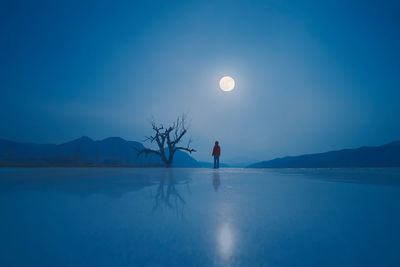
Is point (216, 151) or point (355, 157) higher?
point (355, 157)

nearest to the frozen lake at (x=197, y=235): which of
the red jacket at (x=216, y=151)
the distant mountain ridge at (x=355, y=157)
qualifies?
the red jacket at (x=216, y=151)

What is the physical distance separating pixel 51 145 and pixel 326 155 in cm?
10825

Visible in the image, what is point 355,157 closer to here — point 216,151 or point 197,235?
point 216,151

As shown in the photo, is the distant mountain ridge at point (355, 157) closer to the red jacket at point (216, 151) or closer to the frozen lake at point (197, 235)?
the red jacket at point (216, 151)

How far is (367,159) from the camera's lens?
43.6 m

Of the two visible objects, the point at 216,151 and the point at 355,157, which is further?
the point at 355,157

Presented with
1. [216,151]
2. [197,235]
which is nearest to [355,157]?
[216,151]

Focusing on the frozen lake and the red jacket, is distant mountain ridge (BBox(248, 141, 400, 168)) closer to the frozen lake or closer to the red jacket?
the red jacket

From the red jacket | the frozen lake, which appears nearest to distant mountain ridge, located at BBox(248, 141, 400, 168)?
the red jacket

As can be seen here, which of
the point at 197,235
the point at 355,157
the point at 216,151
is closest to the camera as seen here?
the point at 197,235

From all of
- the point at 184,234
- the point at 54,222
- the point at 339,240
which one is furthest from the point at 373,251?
the point at 54,222

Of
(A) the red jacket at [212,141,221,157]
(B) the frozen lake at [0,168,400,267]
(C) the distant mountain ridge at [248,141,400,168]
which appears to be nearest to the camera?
(B) the frozen lake at [0,168,400,267]

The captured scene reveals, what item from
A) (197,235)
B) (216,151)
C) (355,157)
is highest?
(355,157)

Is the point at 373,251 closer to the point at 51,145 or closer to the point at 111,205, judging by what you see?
the point at 111,205
